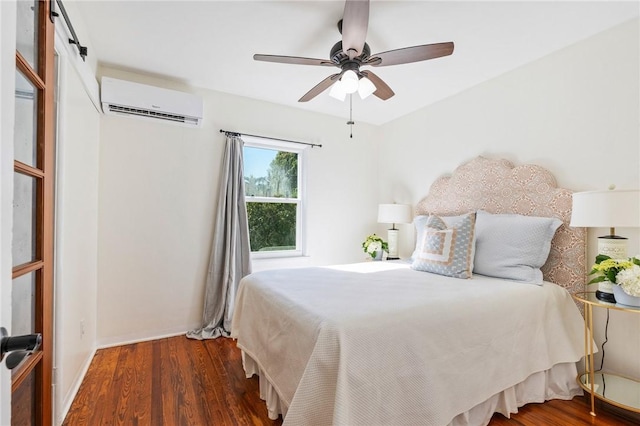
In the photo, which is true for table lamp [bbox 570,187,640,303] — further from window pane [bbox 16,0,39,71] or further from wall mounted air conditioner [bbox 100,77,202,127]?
wall mounted air conditioner [bbox 100,77,202,127]

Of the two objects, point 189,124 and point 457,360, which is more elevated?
point 189,124

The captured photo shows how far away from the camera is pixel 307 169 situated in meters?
3.77

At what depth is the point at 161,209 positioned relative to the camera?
2.94 m

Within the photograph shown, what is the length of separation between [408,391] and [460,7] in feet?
7.29

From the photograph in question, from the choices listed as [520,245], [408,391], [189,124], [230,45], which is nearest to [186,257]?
[189,124]

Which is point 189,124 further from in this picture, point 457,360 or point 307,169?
point 457,360

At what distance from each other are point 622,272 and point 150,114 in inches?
144

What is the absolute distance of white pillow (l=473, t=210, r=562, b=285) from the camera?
87.3 inches

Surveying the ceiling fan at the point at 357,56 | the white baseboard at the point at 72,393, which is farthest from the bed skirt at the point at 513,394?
the ceiling fan at the point at 357,56

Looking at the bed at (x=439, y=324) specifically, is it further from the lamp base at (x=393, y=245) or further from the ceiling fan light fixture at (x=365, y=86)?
the ceiling fan light fixture at (x=365, y=86)

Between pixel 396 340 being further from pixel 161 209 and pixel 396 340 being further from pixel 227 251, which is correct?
pixel 161 209

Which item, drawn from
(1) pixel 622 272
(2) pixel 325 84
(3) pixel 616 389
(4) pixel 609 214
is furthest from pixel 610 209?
(2) pixel 325 84

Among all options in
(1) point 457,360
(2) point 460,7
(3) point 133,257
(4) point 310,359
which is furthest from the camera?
(3) point 133,257

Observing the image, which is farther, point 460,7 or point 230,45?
point 230,45
